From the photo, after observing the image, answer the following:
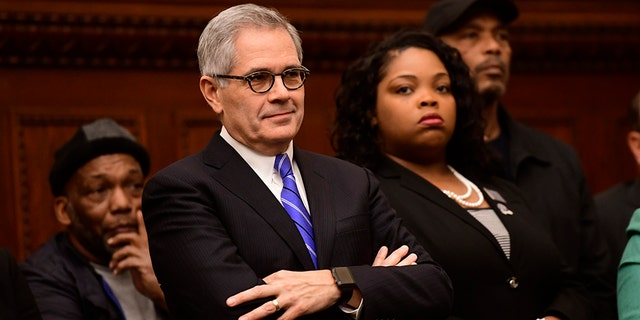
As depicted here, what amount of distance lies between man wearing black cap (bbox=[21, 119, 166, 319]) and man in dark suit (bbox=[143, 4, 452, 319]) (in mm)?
743

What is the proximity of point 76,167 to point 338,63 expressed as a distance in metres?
1.22

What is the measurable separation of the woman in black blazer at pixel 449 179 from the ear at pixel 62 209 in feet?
3.02

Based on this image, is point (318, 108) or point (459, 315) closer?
point (459, 315)

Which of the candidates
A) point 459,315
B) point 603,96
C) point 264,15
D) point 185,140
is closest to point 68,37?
point 185,140

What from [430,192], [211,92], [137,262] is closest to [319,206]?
[211,92]

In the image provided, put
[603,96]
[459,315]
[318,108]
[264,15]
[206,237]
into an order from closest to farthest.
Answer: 1. [206,237]
2. [264,15]
3. [459,315]
4. [318,108]
5. [603,96]

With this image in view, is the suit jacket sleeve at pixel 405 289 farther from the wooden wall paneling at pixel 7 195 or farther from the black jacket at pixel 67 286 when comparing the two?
the wooden wall paneling at pixel 7 195

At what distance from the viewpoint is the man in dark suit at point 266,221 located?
2.71 meters

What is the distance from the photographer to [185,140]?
4328mm

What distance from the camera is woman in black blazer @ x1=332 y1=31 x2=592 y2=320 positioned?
130 inches

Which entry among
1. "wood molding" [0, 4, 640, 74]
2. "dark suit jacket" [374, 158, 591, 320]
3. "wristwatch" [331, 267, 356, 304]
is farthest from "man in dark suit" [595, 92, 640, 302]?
"wristwatch" [331, 267, 356, 304]

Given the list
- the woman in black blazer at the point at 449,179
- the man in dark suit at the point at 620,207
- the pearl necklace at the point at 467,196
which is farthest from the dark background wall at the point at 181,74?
the pearl necklace at the point at 467,196

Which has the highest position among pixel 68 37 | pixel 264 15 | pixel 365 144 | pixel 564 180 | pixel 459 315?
pixel 68 37

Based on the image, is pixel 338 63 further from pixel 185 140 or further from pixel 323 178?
pixel 323 178
